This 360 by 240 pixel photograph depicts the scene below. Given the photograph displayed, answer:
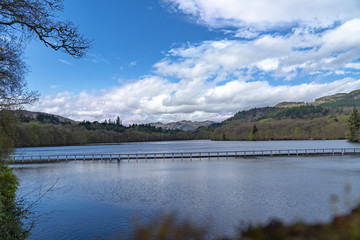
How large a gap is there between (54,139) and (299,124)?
160m

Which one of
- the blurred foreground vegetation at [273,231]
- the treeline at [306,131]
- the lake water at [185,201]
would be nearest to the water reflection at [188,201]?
the lake water at [185,201]

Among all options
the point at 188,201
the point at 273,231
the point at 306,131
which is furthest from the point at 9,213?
the point at 306,131

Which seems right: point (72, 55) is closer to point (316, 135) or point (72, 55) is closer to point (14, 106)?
point (14, 106)

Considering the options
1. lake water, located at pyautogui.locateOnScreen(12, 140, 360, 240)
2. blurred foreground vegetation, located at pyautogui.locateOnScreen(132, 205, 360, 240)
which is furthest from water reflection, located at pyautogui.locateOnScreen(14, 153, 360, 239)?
blurred foreground vegetation, located at pyautogui.locateOnScreen(132, 205, 360, 240)

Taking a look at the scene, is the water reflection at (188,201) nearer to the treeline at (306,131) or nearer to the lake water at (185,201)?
the lake water at (185,201)

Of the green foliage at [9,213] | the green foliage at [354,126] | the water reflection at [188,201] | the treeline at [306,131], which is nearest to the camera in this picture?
the green foliage at [9,213]

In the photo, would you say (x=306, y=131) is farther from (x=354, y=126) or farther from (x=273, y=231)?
(x=273, y=231)

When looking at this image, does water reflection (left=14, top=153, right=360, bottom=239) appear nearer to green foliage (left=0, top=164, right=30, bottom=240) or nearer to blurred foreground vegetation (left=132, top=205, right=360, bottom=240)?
green foliage (left=0, top=164, right=30, bottom=240)

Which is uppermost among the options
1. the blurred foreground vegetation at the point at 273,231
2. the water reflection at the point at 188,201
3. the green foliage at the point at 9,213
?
the blurred foreground vegetation at the point at 273,231

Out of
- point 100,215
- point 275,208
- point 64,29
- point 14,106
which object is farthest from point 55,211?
point 64,29

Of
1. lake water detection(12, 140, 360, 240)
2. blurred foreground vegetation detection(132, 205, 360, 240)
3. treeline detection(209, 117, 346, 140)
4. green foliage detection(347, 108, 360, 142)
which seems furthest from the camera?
treeline detection(209, 117, 346, 140)

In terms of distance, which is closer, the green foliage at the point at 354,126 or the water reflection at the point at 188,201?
the water reflection at the point at 188,201

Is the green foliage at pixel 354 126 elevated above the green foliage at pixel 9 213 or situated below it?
above

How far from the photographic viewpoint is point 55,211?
66.9 ft
